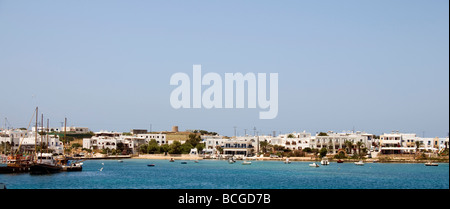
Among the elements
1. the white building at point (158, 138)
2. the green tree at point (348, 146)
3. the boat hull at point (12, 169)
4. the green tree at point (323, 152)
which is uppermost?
the white building at point (158, 138)

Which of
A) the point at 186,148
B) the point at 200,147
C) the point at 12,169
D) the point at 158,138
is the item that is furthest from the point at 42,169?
the point at 158,138

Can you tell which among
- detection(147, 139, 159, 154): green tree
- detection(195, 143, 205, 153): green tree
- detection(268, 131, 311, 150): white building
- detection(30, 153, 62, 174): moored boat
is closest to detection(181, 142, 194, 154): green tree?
detection(195, 143, 205, 153): green tree

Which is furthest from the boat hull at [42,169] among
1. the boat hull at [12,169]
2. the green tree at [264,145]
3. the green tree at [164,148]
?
the green tree at [264,145]

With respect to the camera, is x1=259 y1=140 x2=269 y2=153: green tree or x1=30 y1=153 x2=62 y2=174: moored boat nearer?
x1=30 y1=153 x2=62 y2=174: moored boat

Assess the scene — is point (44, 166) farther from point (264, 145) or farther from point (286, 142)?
point (286, 142)

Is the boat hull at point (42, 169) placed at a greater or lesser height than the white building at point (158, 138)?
lesser

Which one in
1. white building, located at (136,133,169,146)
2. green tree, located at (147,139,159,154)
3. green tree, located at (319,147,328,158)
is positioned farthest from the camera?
white building, located at (136,133,169,146)

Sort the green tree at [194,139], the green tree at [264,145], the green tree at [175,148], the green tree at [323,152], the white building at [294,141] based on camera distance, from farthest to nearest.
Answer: the green tree at [194,139] < the green tree at [175,148] < the green tree at [264,145] < the white building at [294,141] < the green tree at [323,152]

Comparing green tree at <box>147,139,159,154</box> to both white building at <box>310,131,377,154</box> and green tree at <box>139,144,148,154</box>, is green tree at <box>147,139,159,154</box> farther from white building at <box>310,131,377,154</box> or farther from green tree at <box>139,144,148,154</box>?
white building at <box>310,131,377,154</box>

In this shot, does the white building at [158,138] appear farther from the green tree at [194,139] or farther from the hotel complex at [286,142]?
the green tree at [194,139]

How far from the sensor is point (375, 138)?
70.6m
